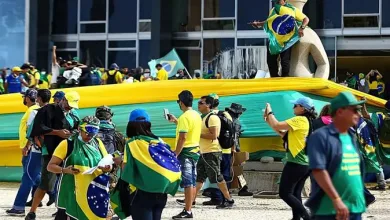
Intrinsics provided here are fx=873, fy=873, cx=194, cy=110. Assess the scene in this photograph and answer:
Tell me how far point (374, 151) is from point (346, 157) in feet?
27.8

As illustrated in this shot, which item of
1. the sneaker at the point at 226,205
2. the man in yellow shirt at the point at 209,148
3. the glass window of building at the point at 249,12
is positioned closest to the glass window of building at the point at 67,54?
the glass window of building at the point at 249,12

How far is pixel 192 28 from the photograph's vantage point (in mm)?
33125

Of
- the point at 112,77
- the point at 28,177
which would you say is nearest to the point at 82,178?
the point at 28,177

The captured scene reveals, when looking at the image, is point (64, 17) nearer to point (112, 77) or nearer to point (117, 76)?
point (112, 77)

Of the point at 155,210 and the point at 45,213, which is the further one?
the point at 45,213

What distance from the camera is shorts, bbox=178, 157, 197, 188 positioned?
11133 mm

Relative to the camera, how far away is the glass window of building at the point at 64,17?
34531 millimetres

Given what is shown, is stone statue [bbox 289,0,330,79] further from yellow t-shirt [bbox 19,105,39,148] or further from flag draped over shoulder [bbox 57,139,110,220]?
flag draped over shoulder [bbox 57,139,110,220]

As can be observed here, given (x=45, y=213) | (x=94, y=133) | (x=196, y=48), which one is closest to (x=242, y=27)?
(x=196, y=48)

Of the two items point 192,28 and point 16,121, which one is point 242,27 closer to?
point 192,28

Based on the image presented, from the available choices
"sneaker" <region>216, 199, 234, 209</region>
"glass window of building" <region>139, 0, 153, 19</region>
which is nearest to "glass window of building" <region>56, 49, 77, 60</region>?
"glass window of building" <region>139, 0, 153, 19</region>

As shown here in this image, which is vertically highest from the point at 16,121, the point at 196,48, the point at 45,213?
the point at 196,48

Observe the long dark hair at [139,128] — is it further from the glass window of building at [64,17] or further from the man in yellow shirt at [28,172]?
the glass window of building at [64,17]

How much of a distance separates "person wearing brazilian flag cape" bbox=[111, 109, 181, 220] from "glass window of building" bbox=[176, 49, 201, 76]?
82.1ft
